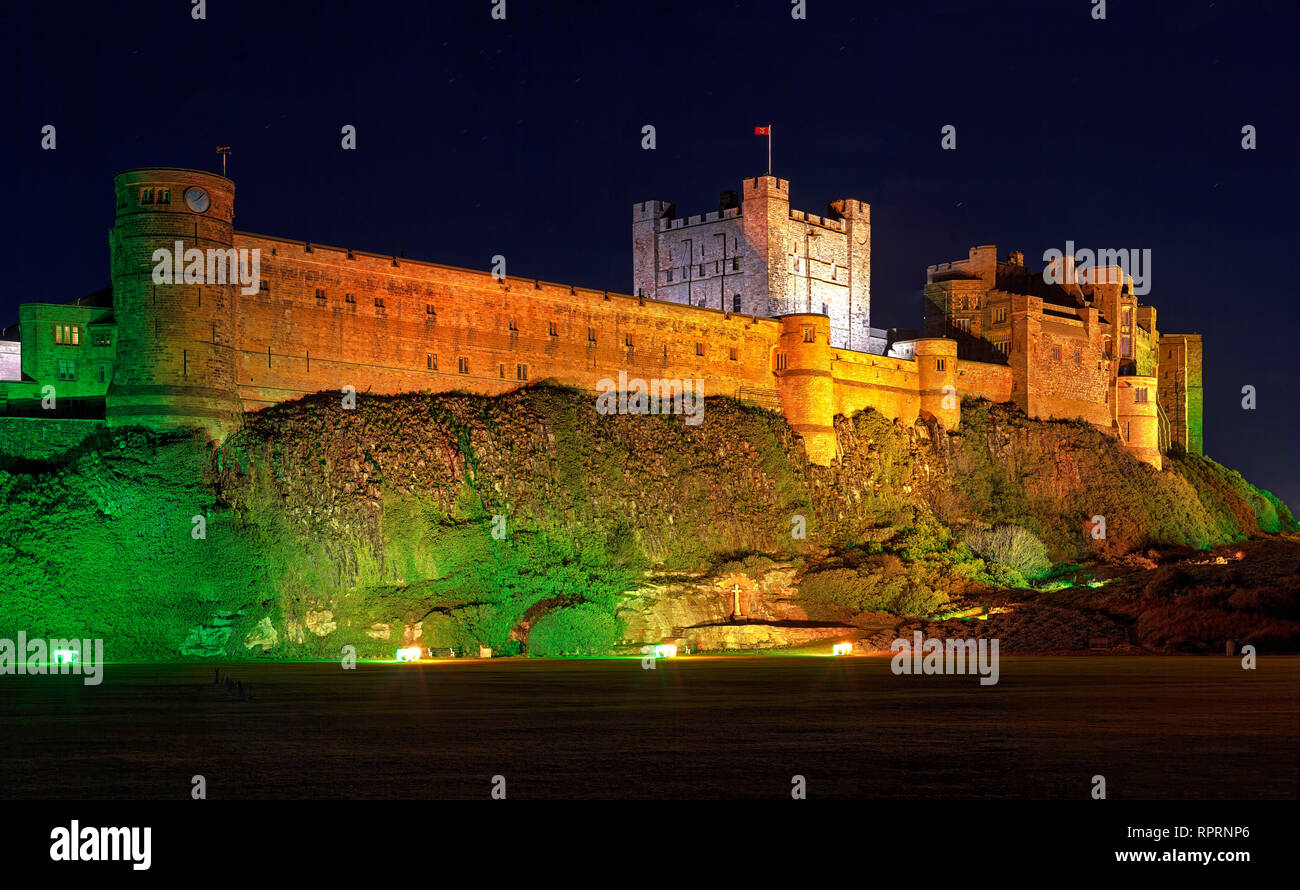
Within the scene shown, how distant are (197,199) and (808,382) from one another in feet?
106

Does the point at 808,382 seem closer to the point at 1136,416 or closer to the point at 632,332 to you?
the point at 632,332

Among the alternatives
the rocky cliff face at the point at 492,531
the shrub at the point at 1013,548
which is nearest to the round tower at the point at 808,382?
the rocky cliff face at the point at 492,531

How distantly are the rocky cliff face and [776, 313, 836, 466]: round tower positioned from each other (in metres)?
1.20

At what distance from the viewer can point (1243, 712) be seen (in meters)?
25.7

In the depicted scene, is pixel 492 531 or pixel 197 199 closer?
pixel 197 199

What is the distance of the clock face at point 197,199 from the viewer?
55.7 metres

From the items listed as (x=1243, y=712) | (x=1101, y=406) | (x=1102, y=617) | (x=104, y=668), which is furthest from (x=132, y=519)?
(x=1101, y=406)

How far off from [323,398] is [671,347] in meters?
19.3

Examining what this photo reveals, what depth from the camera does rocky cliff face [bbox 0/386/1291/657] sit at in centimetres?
5281

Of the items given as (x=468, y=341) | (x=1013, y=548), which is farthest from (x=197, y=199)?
(x=1013, y=548)

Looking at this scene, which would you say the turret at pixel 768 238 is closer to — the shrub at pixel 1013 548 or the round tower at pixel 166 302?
the shrub at pixel 1013 548

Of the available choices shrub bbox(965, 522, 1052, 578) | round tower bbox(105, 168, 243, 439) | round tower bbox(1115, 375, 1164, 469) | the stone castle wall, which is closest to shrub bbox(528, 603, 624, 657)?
the stone castle wall

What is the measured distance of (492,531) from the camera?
60531mm

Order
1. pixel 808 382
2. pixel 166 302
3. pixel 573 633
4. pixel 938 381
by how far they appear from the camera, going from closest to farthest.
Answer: pixel 166 302, pixel 573 633, pixel 808 382, pixel 938 381
